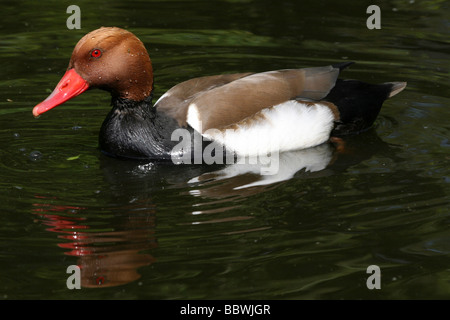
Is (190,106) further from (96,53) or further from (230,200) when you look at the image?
(230,200)

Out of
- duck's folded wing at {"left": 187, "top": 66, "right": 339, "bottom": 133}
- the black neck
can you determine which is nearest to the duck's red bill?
the black neck

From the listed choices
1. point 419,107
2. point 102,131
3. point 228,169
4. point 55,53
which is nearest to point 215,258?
point 228,169

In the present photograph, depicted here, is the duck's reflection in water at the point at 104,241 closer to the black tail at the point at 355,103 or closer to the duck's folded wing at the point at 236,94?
the duck's folded wing at the point at 236,94

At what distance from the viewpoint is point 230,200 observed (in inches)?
256

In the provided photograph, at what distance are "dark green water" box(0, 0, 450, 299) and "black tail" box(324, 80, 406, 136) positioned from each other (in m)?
0.19

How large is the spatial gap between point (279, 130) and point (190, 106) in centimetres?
87

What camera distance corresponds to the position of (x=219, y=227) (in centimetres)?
600

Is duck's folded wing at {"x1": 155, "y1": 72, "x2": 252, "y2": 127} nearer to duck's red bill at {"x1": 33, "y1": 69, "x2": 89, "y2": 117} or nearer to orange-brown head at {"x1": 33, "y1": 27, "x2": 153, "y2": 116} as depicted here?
orange-brown head at {"x1": 33, "y1": 27, "x2": 153, "y2": 116}

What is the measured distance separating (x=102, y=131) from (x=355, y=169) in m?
2.33

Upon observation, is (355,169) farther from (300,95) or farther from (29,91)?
(29,91)

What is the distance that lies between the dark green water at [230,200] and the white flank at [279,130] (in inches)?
8.2

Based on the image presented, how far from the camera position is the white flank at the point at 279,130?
7.45 m

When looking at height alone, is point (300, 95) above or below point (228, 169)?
above

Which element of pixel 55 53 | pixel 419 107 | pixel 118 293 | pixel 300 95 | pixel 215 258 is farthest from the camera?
pixel 55 53
